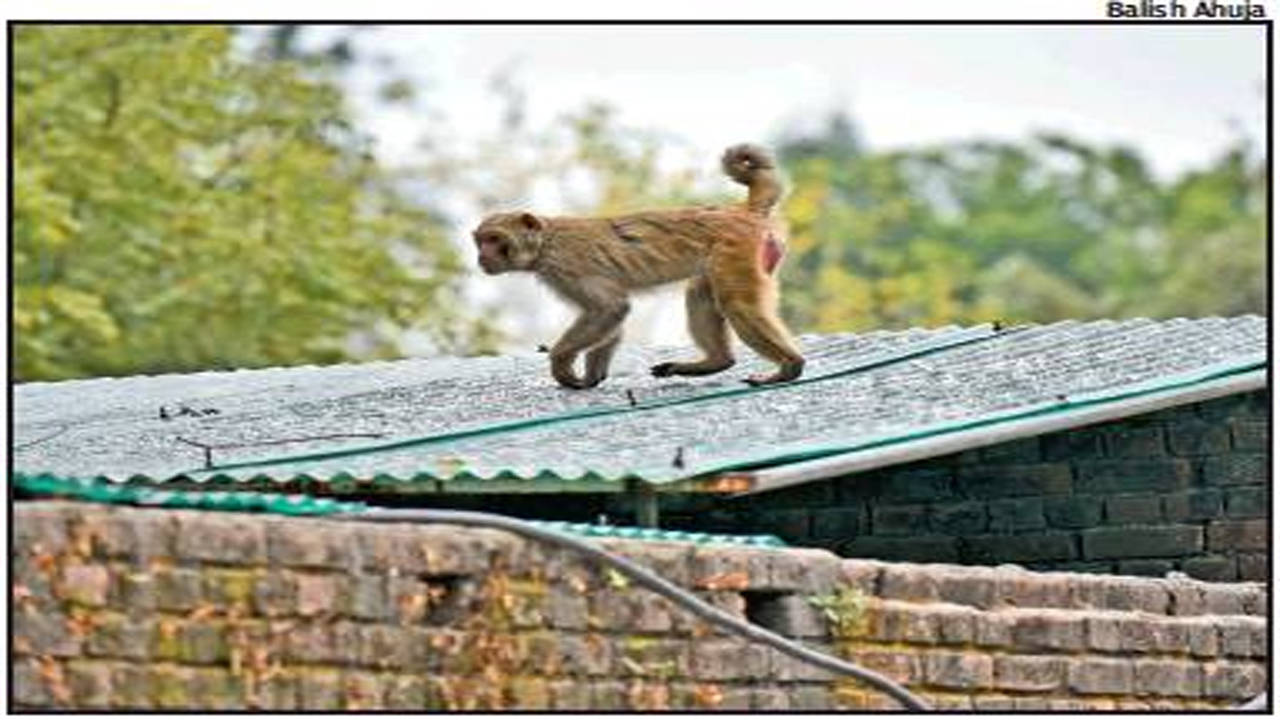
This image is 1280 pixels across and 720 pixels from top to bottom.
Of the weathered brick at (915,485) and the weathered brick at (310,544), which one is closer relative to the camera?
the weathered brick at (310,544)

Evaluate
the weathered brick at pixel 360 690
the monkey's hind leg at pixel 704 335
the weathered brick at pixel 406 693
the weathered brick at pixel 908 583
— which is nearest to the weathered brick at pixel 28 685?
the weathered brick at pixel 360 690

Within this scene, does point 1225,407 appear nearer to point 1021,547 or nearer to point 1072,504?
point 1072,504

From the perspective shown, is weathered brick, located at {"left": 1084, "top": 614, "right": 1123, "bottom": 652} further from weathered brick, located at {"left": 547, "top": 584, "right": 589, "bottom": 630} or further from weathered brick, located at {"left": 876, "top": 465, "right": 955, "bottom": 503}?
weathered brick, located at {"left": 547, "top": 584, "right": 589, "bottom": 630}

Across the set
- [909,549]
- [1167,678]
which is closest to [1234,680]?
[1167,678]

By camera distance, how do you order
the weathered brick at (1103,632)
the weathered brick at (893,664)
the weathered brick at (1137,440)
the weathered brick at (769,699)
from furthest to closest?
the weathered brick at (1137,440), the weathered brick at (1103,632), the weathered brick at (893,664), the weathered brick at (769,699)

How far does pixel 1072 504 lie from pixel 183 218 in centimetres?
2059

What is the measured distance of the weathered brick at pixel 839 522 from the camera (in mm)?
17125

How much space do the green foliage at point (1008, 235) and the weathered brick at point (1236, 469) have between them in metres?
31.6

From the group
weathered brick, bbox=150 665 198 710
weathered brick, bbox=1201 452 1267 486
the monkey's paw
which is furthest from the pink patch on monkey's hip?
weathered brick, bbox=150 665 198 710

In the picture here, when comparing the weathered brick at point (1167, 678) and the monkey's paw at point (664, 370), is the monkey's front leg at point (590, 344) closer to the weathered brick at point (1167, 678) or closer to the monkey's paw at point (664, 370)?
the monkey's paw at point (664, 370)

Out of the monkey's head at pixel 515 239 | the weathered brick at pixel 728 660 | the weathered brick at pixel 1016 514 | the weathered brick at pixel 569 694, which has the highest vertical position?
the monkey's head at pixel 515 239

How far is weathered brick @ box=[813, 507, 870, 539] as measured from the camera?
17.1 m

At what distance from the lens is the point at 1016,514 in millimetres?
17219

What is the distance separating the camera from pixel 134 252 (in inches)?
1438
